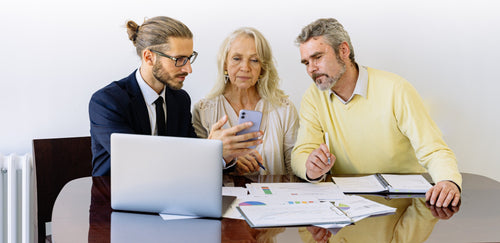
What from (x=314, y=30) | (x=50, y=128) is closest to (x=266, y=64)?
(x=314, y=30)

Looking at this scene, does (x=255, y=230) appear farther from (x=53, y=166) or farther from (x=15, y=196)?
(x=15, y=196)

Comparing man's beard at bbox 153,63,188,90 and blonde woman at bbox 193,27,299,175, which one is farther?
blonde woman at bbox 193,27,299,175

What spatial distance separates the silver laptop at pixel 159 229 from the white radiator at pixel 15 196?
1463 mm

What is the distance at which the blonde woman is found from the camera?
293cm

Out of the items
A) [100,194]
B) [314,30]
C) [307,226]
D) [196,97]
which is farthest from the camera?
[196,97]

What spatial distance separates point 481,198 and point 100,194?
144 centimetres

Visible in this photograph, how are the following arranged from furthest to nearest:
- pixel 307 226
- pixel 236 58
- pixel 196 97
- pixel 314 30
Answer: pixel 196 97 → pixel 236 58 → pixel 314 30 → pixel 307 226

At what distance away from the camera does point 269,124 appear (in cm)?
295

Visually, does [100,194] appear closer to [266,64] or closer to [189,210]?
[189,210]

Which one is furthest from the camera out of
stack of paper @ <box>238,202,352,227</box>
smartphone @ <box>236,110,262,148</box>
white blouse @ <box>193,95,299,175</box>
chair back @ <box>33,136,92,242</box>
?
white blouse @ <box>193,95,299,175</box>

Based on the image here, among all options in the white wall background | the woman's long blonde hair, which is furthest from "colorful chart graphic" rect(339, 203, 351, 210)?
the white wall background

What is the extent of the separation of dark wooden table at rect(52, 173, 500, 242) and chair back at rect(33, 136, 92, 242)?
3.02 ft

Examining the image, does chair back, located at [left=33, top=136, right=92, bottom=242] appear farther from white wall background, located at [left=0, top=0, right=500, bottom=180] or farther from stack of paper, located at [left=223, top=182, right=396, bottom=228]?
stack of paper, located at [left=223, top=182, right=396, bottom=228]

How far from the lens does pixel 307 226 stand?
1656 mm
